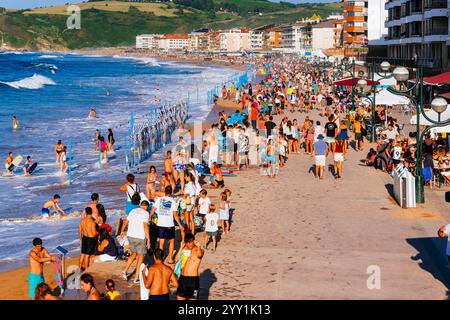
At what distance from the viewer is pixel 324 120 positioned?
3484cm

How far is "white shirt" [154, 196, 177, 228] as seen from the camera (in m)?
11.8

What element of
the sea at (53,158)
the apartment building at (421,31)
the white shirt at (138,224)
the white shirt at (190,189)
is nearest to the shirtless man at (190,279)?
the white shirt at (138,224)

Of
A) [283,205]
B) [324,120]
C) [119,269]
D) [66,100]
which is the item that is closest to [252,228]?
[283,205]

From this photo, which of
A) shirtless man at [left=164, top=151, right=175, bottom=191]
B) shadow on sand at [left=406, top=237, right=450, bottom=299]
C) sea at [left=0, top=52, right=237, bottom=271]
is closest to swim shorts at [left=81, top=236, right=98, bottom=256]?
sea at [left=0, top=52, right=237, bottom=271]

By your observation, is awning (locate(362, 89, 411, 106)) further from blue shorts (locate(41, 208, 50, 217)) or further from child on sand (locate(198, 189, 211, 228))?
child on sand (locate(198, 189, 211, 228))

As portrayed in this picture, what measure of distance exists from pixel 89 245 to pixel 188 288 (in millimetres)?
3348

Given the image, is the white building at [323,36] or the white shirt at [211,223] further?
the white building at [323,36]

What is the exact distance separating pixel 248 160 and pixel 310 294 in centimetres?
1269

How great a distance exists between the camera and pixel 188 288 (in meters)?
9.27

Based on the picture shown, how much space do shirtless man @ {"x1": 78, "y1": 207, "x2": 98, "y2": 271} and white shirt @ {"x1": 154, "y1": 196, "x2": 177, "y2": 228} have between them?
1126 millimetres

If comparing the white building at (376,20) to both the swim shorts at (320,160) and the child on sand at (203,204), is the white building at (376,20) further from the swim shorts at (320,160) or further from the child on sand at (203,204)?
the child on sand at (203,204)

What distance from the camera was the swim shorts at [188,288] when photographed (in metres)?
9.23

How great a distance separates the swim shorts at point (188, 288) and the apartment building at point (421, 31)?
35687mm
